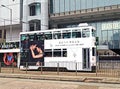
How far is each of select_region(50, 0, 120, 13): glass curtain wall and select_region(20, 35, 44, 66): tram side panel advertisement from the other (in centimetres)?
1796

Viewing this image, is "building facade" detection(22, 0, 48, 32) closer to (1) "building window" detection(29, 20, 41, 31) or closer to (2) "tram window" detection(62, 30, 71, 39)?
(1) "building window" detection(29, 20, 41, 31)

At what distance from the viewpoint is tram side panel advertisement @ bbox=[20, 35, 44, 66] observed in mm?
28453

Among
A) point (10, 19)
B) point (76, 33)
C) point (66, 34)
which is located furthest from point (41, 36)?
point (10, 19)

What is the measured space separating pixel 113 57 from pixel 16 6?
24240mm

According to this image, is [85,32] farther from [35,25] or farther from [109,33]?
[35,25]

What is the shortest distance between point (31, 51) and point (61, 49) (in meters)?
4.06

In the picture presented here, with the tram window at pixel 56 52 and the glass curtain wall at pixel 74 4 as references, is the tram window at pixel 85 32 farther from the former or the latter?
the glass curtain wall at pixel 74 4

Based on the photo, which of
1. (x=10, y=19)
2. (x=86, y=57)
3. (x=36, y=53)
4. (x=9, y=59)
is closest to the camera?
(x=86, y=57)

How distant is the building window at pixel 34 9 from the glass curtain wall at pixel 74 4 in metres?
2.66

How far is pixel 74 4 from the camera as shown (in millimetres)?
45719

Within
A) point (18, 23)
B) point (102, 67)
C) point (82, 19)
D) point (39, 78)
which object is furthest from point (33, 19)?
point (39, 78)

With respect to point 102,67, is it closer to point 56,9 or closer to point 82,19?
point 82,19

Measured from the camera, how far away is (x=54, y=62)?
27281mm

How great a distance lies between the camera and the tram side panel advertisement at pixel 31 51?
93.4ft
